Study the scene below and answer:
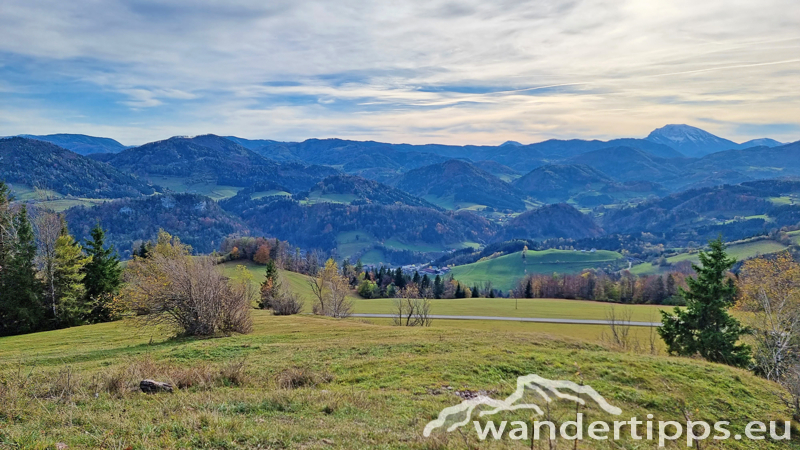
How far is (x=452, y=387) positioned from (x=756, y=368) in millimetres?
26474

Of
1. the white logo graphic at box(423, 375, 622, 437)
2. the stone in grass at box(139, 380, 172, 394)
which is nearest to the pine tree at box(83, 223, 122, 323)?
the stone in grass at box(139, 380, 172, 394)

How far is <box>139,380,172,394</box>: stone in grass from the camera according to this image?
38.4 ft

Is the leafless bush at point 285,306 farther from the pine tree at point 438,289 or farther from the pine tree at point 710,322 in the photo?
the pine tree at point 438,289

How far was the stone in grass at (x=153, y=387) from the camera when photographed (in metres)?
11.7

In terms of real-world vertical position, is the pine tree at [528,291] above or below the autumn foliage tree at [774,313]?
below

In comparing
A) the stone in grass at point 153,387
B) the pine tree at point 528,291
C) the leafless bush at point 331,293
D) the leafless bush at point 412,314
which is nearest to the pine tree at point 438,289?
the pine tree at point 528,291

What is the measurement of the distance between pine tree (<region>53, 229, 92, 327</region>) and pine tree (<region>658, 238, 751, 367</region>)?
181 feet

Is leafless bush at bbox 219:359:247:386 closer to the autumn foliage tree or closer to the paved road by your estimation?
the autumn foliage tree

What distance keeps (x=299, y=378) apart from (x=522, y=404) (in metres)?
7.79

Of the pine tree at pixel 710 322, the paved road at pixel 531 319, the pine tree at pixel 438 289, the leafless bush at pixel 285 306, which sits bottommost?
the pine tree at pixel 438 289

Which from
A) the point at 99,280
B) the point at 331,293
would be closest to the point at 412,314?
the point at 331,293

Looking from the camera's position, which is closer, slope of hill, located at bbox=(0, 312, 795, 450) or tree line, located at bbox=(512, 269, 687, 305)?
slope of hill, located at bbox=(0, 312, 795, 450)

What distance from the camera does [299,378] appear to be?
14578 mm

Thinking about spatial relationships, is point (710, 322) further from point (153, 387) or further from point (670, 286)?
point (670, 286)
